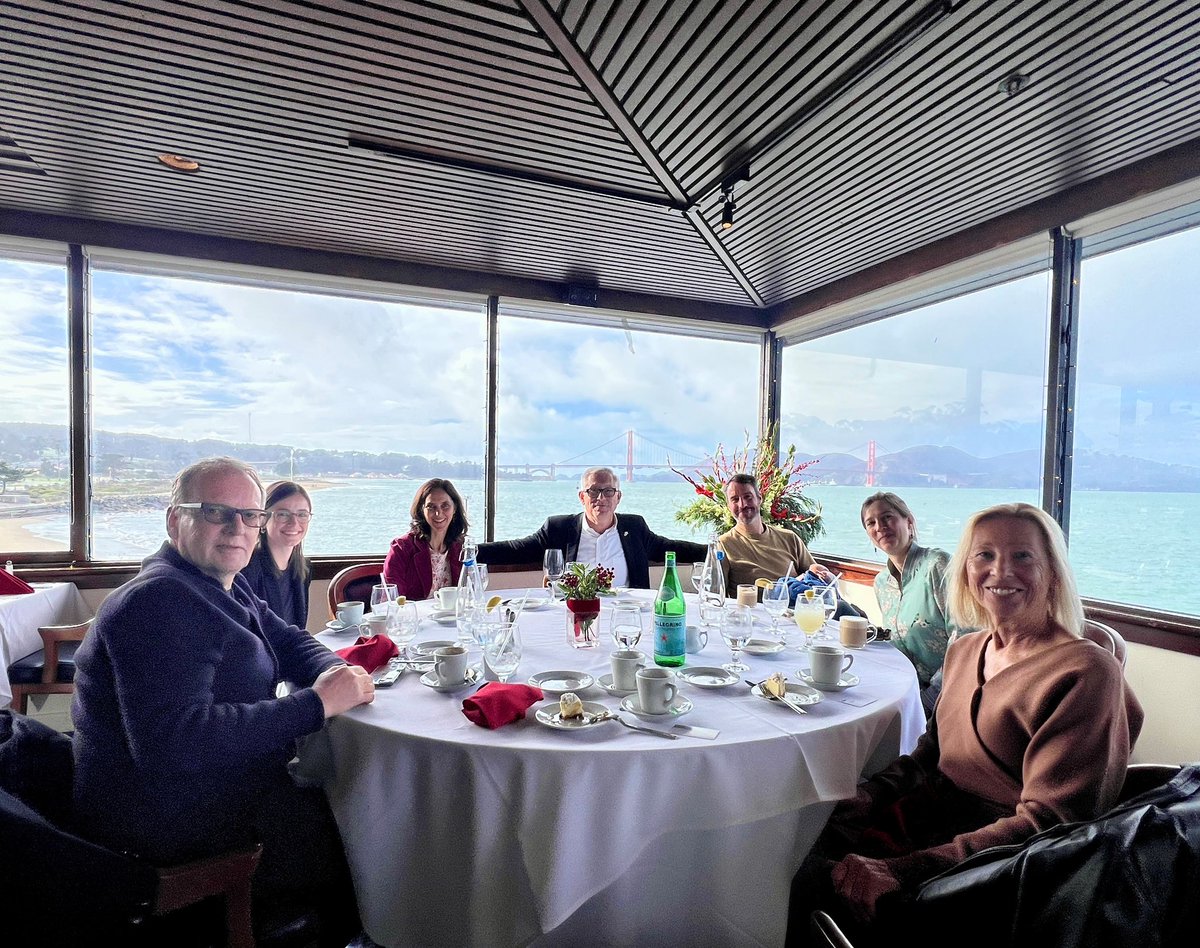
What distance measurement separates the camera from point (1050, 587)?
1458mm

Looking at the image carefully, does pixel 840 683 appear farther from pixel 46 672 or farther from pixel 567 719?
pixel 46 672

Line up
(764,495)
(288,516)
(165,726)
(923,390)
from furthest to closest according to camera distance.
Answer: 1. (923,390)
2. (764,495)
3. (288,516)
4. (165,726)

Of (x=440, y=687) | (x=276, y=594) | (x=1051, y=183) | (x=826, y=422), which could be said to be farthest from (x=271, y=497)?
(x=826, y=422)

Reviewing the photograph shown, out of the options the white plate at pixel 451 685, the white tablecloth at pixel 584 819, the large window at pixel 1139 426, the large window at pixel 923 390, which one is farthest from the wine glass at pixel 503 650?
the large window at pixel 1139 426

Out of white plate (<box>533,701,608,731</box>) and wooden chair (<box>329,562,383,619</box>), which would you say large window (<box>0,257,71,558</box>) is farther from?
white plate (<box>533,701,608,731</box>)

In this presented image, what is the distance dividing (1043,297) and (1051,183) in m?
0.68

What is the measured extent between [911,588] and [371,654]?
2259mm

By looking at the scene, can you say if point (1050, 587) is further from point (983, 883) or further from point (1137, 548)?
point (1137, 548)

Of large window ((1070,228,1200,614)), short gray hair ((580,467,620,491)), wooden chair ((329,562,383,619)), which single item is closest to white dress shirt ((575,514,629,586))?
short gray hair ((580,467,620,491))

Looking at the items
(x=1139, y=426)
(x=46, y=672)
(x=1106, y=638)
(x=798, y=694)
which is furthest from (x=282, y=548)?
(x=1139, y=426)

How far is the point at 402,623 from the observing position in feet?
6.29

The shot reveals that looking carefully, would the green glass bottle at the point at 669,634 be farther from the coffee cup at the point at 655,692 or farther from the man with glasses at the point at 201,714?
the man with glasses at the point at 201,714

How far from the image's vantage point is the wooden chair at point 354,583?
9.79 ft

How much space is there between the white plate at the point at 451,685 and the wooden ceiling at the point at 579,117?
2381 millimetres
